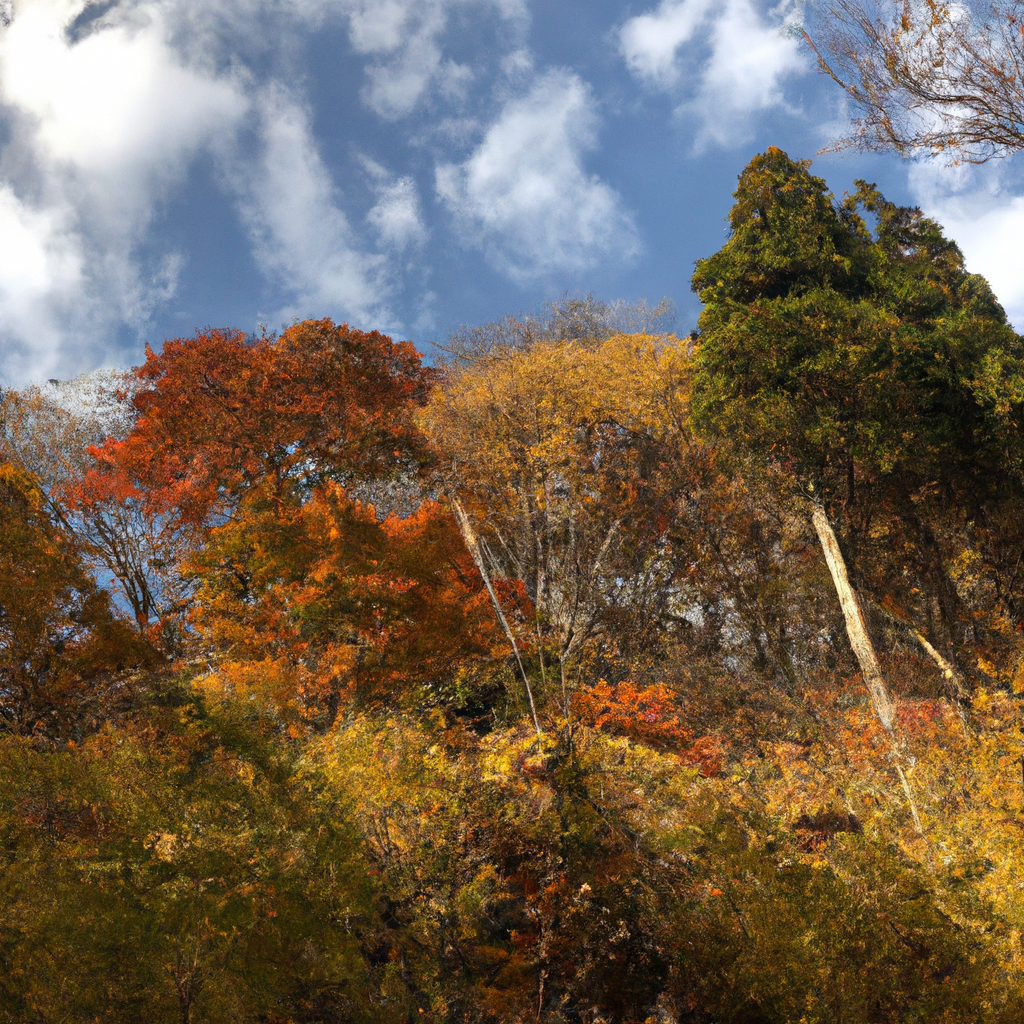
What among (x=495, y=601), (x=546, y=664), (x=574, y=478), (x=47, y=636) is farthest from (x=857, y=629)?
(x=47, y=636)

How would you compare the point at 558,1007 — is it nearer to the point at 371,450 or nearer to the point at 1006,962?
the point at 1006,962

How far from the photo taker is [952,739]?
1191 cm

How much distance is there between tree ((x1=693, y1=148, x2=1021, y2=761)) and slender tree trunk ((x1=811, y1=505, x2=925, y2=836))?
31 millimetres

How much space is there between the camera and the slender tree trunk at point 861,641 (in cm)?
1149

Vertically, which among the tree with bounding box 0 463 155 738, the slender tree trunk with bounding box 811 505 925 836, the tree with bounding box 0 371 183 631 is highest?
the tree with bounding box 0 371 183 631

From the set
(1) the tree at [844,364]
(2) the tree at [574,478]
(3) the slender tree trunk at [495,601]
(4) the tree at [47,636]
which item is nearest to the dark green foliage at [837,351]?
(1) the tree at [844,364]

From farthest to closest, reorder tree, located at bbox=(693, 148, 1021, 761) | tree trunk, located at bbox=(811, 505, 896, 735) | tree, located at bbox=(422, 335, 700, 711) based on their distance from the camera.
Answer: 1. tree, located at bbox=(422, 335, 700, 711)
2. tree, located at bbox=(693, 148, 1021, 761)
3. tree trunk, located at bbox=(811, 505, 896, 735)

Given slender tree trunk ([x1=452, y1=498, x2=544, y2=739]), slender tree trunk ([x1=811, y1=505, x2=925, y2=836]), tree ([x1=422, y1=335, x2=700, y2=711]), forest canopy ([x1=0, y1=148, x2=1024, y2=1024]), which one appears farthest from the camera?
tree ([x1=422, y1=335, x2=700, y2=711])

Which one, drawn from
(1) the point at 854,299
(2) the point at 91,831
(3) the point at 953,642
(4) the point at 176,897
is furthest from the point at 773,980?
(1) the point at 854,299

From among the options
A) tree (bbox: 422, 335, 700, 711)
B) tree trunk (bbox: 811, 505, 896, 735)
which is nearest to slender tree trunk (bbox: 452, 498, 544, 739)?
tree (bbox: 422, 335, 700, 711)

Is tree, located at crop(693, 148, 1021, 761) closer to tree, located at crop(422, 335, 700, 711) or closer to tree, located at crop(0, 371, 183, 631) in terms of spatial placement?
tree, located at crop(422, 335, 700, 711)

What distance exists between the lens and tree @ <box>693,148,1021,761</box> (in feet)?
41.6

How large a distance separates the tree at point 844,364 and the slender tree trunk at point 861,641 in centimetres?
3

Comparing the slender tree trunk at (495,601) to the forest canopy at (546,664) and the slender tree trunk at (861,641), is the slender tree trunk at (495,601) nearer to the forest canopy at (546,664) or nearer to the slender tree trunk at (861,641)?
the forest canopy at (546,664)
